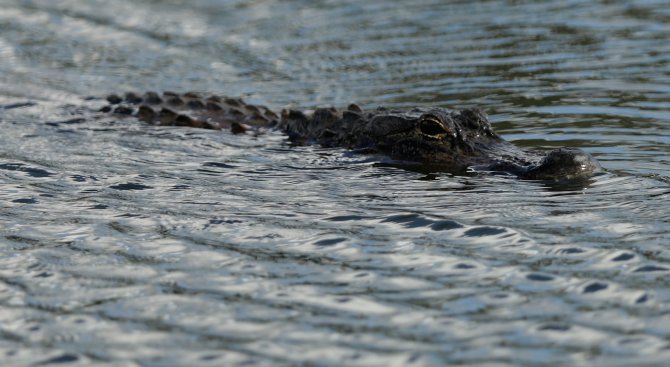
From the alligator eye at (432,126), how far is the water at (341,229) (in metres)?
0.48

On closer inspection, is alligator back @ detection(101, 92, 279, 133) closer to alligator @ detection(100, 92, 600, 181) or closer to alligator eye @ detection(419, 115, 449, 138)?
alligator @ detection(100, 92, 600, 181)

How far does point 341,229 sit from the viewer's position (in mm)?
6266

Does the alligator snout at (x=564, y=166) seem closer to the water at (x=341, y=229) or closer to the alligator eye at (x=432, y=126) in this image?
the water at (x=341, y=229)

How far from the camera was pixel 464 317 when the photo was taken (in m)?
4.84

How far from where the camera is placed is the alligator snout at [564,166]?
725cm

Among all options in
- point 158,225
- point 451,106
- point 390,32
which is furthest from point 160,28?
point 158,225

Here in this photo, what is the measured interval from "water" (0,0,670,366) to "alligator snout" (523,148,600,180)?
19 centimetres

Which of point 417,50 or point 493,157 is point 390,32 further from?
point 493,157

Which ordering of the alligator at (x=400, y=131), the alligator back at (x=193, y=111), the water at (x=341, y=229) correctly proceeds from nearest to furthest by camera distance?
the water at (x=341, y=229)
the alligator at (x=400, y=131)
the alligator back at (x=193, y=111)

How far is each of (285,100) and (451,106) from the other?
2038mm

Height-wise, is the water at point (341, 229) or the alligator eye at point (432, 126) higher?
the alligator eye at point (432, 126)

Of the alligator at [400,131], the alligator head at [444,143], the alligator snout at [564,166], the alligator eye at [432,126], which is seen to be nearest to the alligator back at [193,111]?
the alligator at [400,131]

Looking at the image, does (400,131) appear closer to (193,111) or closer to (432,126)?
(432,126)

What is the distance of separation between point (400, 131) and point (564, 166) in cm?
167
